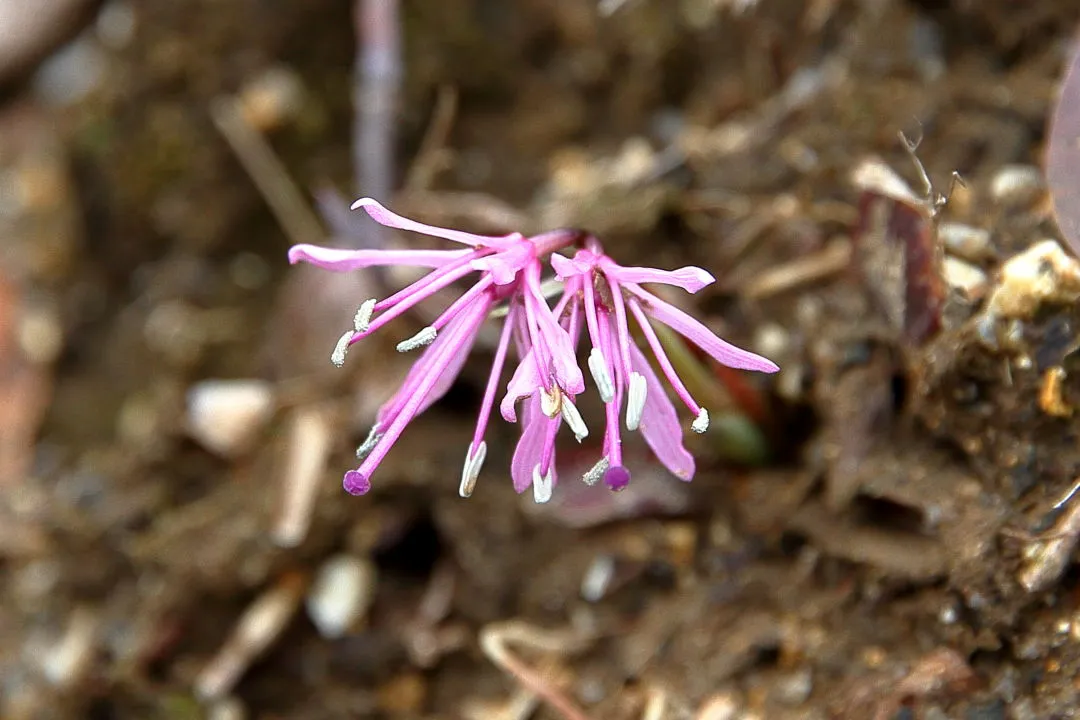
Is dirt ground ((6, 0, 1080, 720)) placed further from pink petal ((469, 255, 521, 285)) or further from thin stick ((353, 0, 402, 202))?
pink petal ((469, 255, 521, 285))

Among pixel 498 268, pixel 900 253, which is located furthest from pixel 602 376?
pixel 900 253

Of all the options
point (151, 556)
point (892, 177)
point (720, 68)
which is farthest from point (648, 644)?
point (720, 68)

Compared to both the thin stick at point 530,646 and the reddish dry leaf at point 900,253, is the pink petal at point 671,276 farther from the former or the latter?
the thin stick at point 530,646

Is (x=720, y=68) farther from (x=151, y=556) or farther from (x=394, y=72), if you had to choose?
(x=151, y=556)

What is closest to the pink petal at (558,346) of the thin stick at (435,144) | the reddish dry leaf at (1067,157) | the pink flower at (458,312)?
the pink flower at (458,312)

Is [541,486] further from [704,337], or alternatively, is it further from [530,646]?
[530,646]
